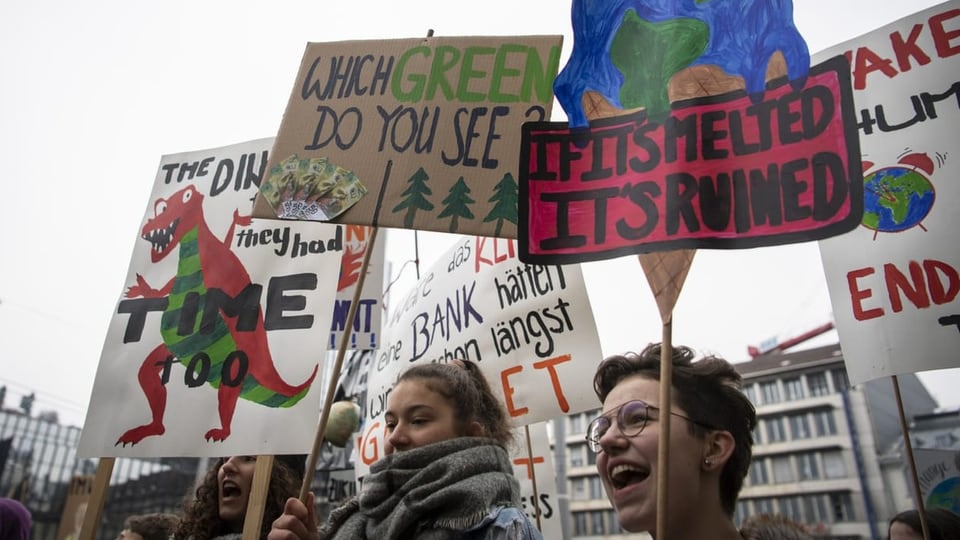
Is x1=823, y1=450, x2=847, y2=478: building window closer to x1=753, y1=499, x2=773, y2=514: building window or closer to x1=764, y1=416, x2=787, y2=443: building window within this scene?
x1=764, y1=416, x2=787, y2=443: building window

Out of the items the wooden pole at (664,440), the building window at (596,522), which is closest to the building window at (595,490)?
the building window at (596,522)

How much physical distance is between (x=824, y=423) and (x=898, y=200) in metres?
47.2

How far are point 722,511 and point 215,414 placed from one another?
1.60m

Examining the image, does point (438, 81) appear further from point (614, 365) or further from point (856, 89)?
point (856, 89)

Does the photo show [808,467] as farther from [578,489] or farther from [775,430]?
[578,489]

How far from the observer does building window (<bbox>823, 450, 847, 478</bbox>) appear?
41.5 m

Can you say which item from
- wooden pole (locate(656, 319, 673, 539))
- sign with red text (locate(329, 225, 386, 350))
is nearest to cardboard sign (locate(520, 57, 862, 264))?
wooden pole (locate(656, 319, 673, 539))

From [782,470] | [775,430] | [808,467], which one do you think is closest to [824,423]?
[808,467]

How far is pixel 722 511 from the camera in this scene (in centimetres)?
145

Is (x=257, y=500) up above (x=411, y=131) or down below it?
below

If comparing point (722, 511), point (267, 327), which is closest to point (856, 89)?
point (722, 511)

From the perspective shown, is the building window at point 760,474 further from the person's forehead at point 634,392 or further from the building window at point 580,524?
the person's forehead at point 634,392

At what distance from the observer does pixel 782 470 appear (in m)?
44.6

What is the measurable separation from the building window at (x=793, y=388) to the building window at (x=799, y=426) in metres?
1.25
